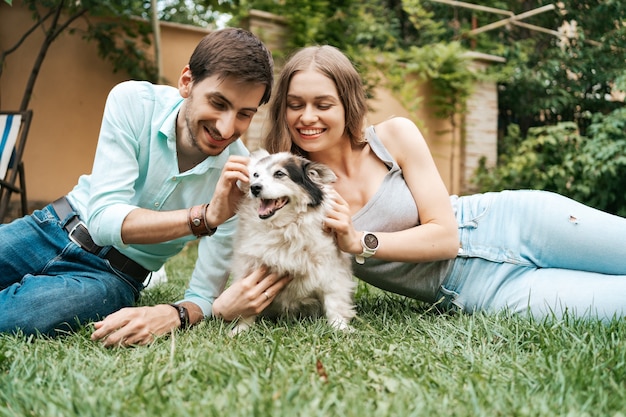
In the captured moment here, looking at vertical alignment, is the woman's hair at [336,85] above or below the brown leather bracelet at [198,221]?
above

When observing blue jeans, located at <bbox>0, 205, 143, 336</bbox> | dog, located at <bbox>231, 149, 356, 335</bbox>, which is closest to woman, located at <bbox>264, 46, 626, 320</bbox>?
dog, located at <bbox>231, 149, 356, 335</bbox>

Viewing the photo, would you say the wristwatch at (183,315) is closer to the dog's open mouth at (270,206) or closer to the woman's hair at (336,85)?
the dog's open mouth at (270,206)

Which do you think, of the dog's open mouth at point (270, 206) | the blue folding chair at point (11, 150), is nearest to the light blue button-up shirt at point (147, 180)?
the dog's open mouth at point (270, 206)

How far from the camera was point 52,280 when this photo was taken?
246 cm

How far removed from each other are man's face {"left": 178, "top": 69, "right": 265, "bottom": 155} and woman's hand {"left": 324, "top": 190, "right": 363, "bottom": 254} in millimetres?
567

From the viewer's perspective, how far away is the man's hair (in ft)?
7.56

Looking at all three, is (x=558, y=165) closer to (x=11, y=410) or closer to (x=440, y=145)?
(x=440, y=145)

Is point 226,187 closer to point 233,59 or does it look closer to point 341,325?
point 233,59

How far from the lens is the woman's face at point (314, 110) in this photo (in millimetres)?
2475

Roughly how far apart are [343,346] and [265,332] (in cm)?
41

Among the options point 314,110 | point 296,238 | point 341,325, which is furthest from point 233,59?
point 341,325

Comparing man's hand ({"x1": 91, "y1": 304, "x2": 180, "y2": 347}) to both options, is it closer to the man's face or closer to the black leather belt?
the black leather belt

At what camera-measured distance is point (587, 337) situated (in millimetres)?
2080

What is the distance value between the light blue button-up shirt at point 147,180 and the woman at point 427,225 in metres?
0.47
